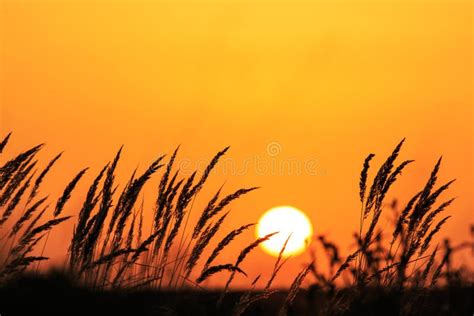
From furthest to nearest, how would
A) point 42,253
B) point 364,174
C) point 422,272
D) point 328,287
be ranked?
1. point 42,253
2. point 364,174
3. point 422,272
4. point 328,287

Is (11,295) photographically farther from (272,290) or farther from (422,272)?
(422,272)

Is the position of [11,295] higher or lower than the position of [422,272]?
lower

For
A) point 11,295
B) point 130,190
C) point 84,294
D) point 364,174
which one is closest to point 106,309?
point 84,294

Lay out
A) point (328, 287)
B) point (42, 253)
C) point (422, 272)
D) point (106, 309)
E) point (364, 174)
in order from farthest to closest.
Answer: point (42, 253), point (364, 174), point (422, 272), point (106, 309), point (328, 287)

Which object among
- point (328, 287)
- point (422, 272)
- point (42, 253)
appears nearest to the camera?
point (328, 287)

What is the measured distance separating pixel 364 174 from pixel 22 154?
1.81m

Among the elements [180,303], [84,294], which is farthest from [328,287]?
[84,294]

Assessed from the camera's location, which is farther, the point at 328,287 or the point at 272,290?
the point at 272,290

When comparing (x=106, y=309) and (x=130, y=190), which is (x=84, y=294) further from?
(x=130, y=190)

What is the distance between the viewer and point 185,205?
4094 mm

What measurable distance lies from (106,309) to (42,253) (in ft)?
3.48

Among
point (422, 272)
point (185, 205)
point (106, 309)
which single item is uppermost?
point (185, 205)

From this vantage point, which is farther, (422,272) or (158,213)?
(158,213)

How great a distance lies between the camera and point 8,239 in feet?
13.4
